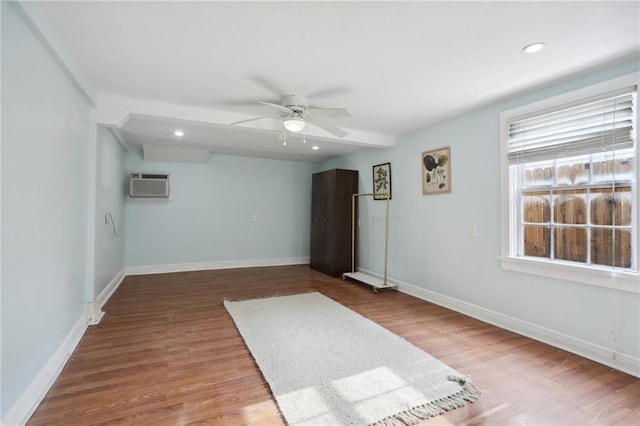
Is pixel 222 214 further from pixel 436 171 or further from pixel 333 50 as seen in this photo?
pixel 333 50

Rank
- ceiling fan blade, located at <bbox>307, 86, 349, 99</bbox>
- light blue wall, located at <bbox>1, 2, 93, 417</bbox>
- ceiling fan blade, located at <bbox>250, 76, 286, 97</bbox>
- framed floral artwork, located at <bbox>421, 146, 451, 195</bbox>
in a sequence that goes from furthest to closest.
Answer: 1. framed floral artwork, located at <bbox>421, 146, 451, 195</bbox>
2. ceiling fan blade, located at <bbox>307, 86, 349, 99</bbox>
3. ceiling fan blade, located at <bbox>250, 76, 286, 97</bbox>
4. light blue wall, located at <bbox>1, 2, 93, 417</bbox>

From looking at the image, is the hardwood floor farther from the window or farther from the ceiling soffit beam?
the ceiling soffit beam

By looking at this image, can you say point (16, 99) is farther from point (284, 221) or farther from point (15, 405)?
point (284, 221)

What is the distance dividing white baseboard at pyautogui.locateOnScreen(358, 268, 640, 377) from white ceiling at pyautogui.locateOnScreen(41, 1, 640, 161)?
2127mm

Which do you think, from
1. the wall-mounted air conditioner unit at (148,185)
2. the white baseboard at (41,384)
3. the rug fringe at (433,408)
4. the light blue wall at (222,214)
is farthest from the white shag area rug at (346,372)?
the wall-mounted air conditioner unit at (148,185)

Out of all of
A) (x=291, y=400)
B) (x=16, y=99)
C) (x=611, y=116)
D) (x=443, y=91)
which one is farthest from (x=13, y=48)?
(x=611, y=116)

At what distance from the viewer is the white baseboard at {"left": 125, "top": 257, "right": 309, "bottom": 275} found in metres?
5.16

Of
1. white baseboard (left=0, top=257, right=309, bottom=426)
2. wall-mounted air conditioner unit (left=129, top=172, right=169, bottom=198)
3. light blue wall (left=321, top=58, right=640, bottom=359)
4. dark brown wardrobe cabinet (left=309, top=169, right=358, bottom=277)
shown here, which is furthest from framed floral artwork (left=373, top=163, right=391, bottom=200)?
white baseboard (left=0, top=257, right=309, bottom=426)

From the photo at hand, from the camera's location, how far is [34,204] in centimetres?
171

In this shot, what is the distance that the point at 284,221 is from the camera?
6258 millimetres

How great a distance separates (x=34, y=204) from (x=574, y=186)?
3.83 meters

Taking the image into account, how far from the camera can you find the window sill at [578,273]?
6.97 ft

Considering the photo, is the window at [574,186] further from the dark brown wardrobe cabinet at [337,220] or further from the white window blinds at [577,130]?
the dark brown wardrobe cabinet at [337,220]

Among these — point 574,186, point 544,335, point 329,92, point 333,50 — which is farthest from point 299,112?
point 544,335
